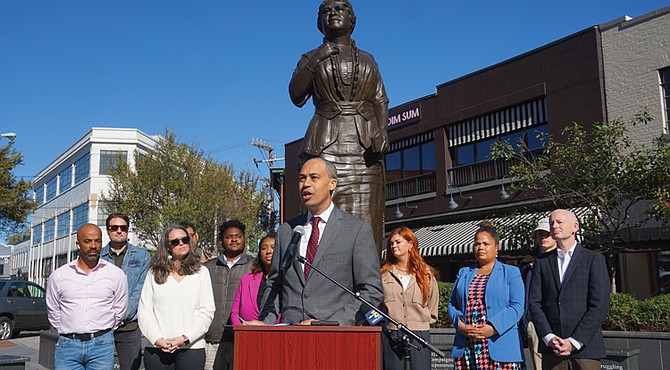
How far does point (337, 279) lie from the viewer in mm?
3924

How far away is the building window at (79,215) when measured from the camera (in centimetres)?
5994

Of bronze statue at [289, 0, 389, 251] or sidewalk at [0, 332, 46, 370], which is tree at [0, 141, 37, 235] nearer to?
sidewalk at [0, 332, 46, 370]

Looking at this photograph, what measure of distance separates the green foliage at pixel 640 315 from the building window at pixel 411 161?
17.3 m

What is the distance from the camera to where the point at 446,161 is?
85.5 feet

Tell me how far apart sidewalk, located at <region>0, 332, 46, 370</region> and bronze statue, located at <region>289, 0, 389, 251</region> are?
7919 millimetres

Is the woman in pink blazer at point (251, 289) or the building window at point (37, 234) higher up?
the building window at point (37, 234)

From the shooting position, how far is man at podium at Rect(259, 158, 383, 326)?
3.86 meters

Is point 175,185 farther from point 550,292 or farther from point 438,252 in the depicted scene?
point 550,292

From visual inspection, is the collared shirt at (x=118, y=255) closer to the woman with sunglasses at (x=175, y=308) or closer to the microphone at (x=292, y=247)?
the woman with sunglasses at (x=175, y=308)

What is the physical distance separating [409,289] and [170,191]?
30.5m

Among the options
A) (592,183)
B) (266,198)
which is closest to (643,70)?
(592,183)

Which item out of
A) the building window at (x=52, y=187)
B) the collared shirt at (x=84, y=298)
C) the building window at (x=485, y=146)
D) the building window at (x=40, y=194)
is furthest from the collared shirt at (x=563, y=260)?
the building window at (x=40, y=194)

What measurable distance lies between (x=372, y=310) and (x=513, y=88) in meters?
20.6

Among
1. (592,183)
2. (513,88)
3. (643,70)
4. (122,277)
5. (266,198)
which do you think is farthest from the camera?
(266,198)
